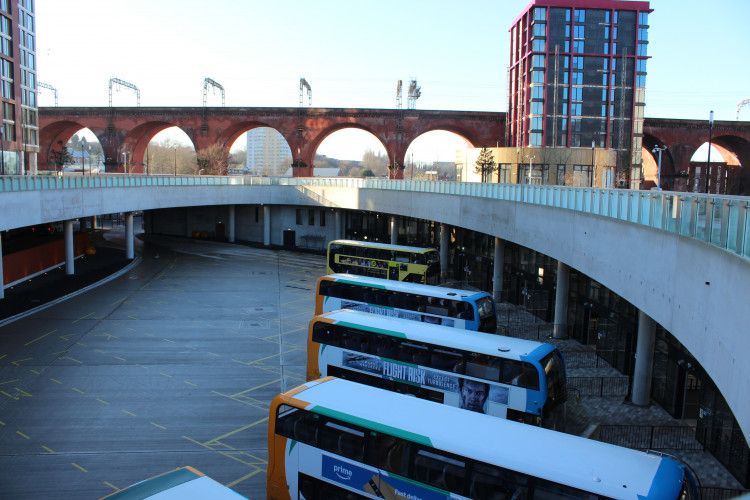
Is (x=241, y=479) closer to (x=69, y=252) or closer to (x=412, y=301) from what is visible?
(x=412, y=301)

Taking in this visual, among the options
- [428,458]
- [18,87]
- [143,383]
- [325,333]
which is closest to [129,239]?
[18,87]

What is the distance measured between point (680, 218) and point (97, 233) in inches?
2435

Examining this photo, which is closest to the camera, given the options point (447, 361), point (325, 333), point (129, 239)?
point (447, 361)

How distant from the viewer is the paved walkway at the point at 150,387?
14.3 metres

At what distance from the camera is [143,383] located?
1992cm

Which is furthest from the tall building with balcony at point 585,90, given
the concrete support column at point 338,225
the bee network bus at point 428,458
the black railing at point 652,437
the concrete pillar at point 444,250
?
the bee network bus at point 428,458

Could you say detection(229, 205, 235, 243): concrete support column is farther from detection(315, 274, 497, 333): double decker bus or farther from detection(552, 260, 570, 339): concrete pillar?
A: detection(552, 260, 570, 339): concrete pillar

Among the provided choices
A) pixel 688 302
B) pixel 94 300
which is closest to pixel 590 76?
pixel 94 300

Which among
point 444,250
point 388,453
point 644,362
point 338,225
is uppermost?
point 338,225

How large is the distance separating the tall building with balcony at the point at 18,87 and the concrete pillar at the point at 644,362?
190 ft

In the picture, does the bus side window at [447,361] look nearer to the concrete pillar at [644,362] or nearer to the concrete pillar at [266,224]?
the concrete pillar at [644,362]

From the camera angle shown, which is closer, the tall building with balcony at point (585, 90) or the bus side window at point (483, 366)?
the bus side window at point (483, 366)

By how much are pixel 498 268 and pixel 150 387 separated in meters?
20.4

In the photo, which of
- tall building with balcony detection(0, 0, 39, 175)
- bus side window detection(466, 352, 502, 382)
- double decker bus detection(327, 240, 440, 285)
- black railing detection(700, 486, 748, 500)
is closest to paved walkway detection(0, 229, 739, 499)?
black railing detection(700, 486, 748, 500)
